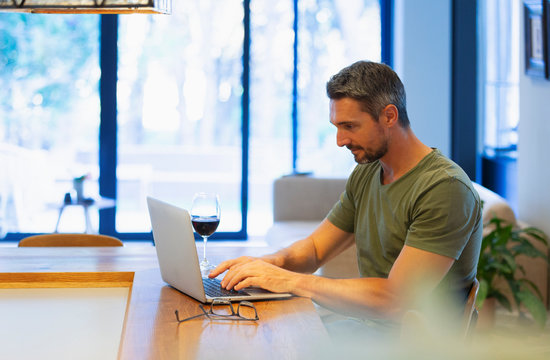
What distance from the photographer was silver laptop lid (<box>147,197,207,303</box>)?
149 centimetres

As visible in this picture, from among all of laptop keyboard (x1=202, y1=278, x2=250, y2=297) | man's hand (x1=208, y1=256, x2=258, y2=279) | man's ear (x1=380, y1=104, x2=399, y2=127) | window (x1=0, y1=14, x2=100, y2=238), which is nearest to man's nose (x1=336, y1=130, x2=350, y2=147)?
man's ear (x1=380, y1=104, x2=399, y2=127)

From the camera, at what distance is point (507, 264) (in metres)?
3.58

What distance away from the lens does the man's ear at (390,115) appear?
6.31 ft

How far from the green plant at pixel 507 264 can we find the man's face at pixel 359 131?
1804mm

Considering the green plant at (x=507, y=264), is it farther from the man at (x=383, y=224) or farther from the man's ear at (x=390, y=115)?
the man's ear at (x=390, y=115)

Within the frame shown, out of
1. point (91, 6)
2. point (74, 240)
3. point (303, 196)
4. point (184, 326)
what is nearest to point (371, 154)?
point (184, 326)

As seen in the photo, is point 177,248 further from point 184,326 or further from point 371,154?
point 371,154

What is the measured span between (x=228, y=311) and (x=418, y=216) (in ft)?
2.00

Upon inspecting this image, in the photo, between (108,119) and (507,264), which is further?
(108,119)

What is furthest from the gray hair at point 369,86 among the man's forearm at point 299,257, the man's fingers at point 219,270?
the man's fingers at point 219,270

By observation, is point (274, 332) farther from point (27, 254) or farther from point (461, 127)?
point (461, 127)

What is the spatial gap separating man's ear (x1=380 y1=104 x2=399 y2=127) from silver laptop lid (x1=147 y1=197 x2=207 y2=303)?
0.70 m

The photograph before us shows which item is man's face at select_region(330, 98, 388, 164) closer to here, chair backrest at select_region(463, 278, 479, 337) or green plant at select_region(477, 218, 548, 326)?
chair backrest at select_region(463, 278, 479, 337)

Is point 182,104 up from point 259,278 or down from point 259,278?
up
